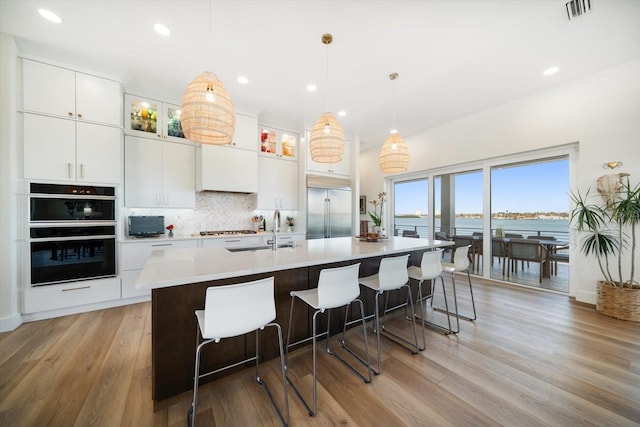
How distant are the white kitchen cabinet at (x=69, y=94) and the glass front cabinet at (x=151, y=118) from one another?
32 cm

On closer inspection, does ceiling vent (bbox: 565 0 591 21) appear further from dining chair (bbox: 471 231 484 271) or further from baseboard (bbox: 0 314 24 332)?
baseboard (bbox: 0 314 24 332)

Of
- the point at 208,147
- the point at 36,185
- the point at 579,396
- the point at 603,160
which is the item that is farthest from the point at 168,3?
the point at 603,160

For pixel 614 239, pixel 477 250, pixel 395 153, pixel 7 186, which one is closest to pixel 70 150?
pixel 7 186

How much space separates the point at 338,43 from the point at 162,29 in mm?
1801

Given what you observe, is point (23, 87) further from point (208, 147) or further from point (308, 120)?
point (308, 120)

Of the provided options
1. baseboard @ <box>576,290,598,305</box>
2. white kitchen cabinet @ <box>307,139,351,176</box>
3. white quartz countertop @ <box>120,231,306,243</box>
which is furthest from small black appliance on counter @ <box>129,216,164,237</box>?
baseboard @ <box>576,290,598,305</box>

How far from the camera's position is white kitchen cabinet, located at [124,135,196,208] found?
3.40 meters

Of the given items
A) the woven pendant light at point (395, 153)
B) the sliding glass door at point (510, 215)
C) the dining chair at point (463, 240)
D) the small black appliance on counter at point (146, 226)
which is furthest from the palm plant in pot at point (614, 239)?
the small black appliance on counter at point (146, 226)

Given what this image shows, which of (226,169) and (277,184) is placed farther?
(277,184)

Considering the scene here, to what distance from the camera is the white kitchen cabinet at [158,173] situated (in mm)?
3396

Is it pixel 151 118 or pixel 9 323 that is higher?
pixel 151 118

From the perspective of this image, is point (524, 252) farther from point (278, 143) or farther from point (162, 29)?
point (162, 29)

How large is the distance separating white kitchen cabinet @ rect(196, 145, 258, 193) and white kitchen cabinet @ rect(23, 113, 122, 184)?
1.03m

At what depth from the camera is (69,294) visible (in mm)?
2777
